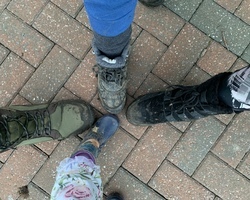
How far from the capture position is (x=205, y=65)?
223 centimetres

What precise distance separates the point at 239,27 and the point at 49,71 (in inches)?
→ 47.9

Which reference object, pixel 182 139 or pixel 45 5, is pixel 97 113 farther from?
pixel 45 5

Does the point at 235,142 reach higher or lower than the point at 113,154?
higher

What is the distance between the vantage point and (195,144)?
221 cm

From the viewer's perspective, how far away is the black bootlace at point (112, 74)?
1.92 meters

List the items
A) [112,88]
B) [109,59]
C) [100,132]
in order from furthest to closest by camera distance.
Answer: [100,132] → [112,88] → [109,59]

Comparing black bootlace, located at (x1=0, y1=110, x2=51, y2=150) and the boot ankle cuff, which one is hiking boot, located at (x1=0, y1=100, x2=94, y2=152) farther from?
the boot ankle cuff

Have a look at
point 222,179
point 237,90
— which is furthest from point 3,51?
point 222,179

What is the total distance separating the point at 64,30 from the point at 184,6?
30.1 inches

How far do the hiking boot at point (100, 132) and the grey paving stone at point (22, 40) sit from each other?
545 mm

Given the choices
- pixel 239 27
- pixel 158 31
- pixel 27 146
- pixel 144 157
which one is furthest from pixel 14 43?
pixel 239 27

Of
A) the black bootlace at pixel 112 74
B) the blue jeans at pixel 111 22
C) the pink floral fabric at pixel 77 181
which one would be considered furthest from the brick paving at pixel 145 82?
the blue jeans at pixel 111 22

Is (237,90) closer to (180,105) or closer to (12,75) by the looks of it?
(180,105)

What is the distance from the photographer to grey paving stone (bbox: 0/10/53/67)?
224cm
